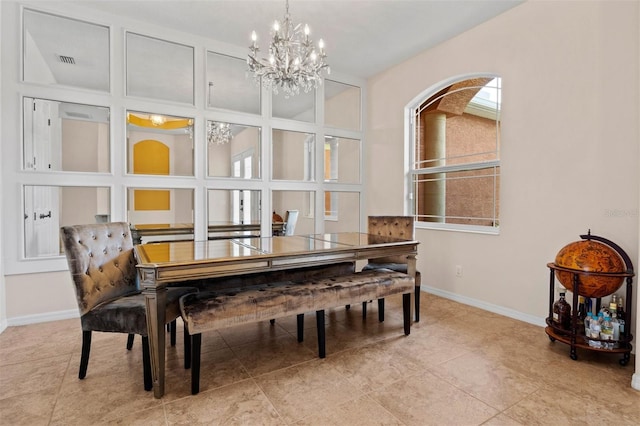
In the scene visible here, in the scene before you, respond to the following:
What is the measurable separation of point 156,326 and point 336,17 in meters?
3.23

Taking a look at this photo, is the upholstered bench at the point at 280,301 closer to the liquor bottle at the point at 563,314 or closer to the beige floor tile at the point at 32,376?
the beige floor tile at the point at 32,376

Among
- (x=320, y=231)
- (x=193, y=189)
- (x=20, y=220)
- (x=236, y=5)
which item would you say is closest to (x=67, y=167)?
(x=20, y=220)

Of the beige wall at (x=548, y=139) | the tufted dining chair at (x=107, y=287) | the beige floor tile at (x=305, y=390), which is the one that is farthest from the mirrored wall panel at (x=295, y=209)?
the beige floor tile at (x=305, y=390)

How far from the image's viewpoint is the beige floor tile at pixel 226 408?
5.65 feet

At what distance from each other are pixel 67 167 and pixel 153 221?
0.93 m

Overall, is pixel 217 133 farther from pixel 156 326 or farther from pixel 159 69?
pixel 156 326

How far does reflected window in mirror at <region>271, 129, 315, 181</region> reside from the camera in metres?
4.39

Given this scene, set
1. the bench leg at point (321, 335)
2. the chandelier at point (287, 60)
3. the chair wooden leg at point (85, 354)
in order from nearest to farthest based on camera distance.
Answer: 1. the chair wooden leg at point (85, 354)
2. the bench leg at point (321, 335)
3. the chandelier at point (287, 60)

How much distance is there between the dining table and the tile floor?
1.24 ft

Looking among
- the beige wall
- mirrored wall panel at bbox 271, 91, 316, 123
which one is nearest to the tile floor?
the beige wall

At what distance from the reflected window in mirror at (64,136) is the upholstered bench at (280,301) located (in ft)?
7.01

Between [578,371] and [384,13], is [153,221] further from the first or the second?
[578,371]

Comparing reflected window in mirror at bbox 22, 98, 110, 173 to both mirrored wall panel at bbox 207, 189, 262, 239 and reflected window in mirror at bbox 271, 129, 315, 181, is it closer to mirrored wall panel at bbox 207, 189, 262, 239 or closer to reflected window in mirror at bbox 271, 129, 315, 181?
mirrored wall panel at bbox 207, 189, 262, 239

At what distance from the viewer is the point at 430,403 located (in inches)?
73.8
